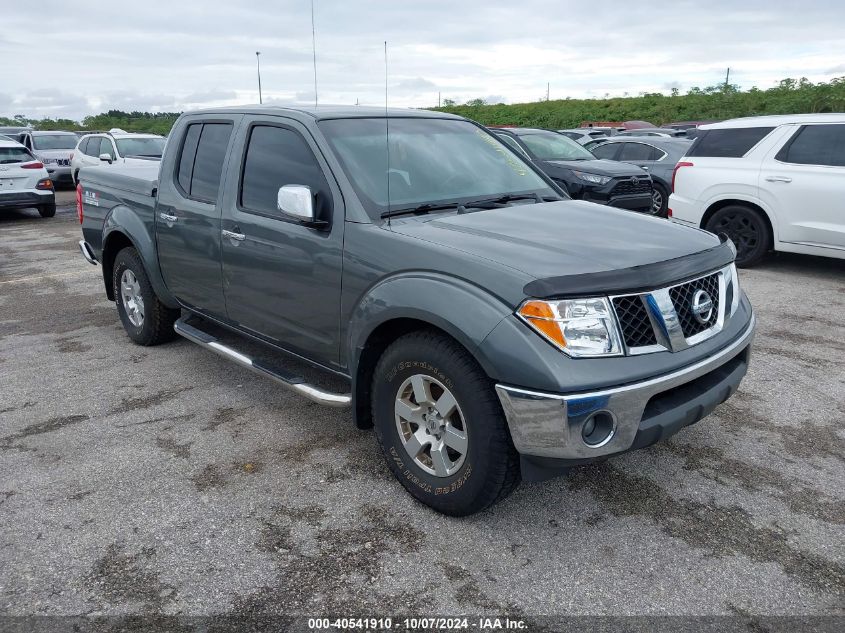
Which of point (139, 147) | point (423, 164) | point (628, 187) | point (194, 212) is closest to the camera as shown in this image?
point (423, 164)

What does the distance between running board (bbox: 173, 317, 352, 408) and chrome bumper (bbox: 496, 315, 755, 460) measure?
1.06 meters

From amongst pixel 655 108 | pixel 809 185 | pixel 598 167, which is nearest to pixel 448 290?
pixel 809 185

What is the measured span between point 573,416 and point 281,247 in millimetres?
1927

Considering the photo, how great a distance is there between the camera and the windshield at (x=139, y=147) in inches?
596

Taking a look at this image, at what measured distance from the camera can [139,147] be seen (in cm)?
1536

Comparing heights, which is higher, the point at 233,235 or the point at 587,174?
the point at 233,235

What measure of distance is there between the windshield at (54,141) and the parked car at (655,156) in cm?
1408

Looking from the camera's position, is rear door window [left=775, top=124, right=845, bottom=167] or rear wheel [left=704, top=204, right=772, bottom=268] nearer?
rear door window [left=775, top=124, right=845, bottom=167]

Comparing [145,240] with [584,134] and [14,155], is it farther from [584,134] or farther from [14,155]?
[584,134]

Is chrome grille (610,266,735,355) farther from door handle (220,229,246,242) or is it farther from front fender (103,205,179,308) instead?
front fender (103,205,179,308)

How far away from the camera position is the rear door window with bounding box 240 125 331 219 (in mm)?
3742

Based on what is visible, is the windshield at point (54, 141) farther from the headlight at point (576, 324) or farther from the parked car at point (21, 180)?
the headlight at point (576, 324)

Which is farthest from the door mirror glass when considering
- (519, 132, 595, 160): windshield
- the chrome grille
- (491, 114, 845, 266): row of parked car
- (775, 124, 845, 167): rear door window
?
(519, 132, 595, 160): windshield

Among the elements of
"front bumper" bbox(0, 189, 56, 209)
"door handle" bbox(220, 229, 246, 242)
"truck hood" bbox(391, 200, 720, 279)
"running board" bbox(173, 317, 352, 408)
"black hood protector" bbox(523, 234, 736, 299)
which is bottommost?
"front bumper" bbox(0, 189, 56, 209)
